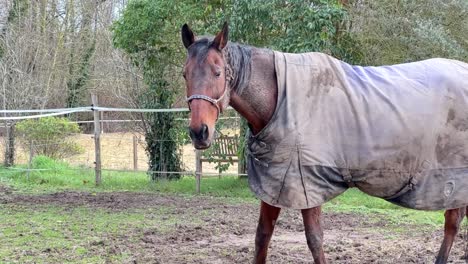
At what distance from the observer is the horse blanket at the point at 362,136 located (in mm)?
3494

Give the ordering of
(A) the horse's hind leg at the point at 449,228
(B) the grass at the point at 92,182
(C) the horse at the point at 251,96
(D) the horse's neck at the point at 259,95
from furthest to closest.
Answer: (B) the grass at the point at 92,182 → (A) the horse's hind leg at the point at 449,228 → (D) the horse's neck at the point at 259,95 → (C) the horse at the point at 251,96

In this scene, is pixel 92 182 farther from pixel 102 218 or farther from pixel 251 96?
pixel 251 96

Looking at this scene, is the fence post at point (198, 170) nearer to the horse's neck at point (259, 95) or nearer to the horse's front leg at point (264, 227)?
the horse's front leg at point (264, 227)

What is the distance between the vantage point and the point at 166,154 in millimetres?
10477

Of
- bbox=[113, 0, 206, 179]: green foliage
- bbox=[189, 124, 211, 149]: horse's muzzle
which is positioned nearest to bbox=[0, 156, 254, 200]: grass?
bbox=[113, 0, 206, 179]: green foliage

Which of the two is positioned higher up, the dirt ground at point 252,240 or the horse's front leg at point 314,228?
the horse's front leg at point 314,228

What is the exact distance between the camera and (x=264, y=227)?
157 inches

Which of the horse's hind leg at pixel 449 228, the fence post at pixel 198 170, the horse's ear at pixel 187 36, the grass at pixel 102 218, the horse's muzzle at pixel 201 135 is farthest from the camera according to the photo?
the fence post at pixel 198 170

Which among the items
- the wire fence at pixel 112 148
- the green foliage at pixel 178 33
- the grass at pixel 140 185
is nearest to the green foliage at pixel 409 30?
the green foliage at pixel 178 33

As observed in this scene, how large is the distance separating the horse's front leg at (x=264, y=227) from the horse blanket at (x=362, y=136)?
0.36 meters

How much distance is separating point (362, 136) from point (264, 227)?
949 mm

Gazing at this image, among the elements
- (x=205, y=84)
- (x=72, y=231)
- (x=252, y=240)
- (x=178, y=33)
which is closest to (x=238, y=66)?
(x=205, y=84)

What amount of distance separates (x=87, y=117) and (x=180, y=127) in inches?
366

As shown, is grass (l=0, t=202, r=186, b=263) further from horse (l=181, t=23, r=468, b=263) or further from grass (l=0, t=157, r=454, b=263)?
horse (l=181, t=23, r=468, b=263)
